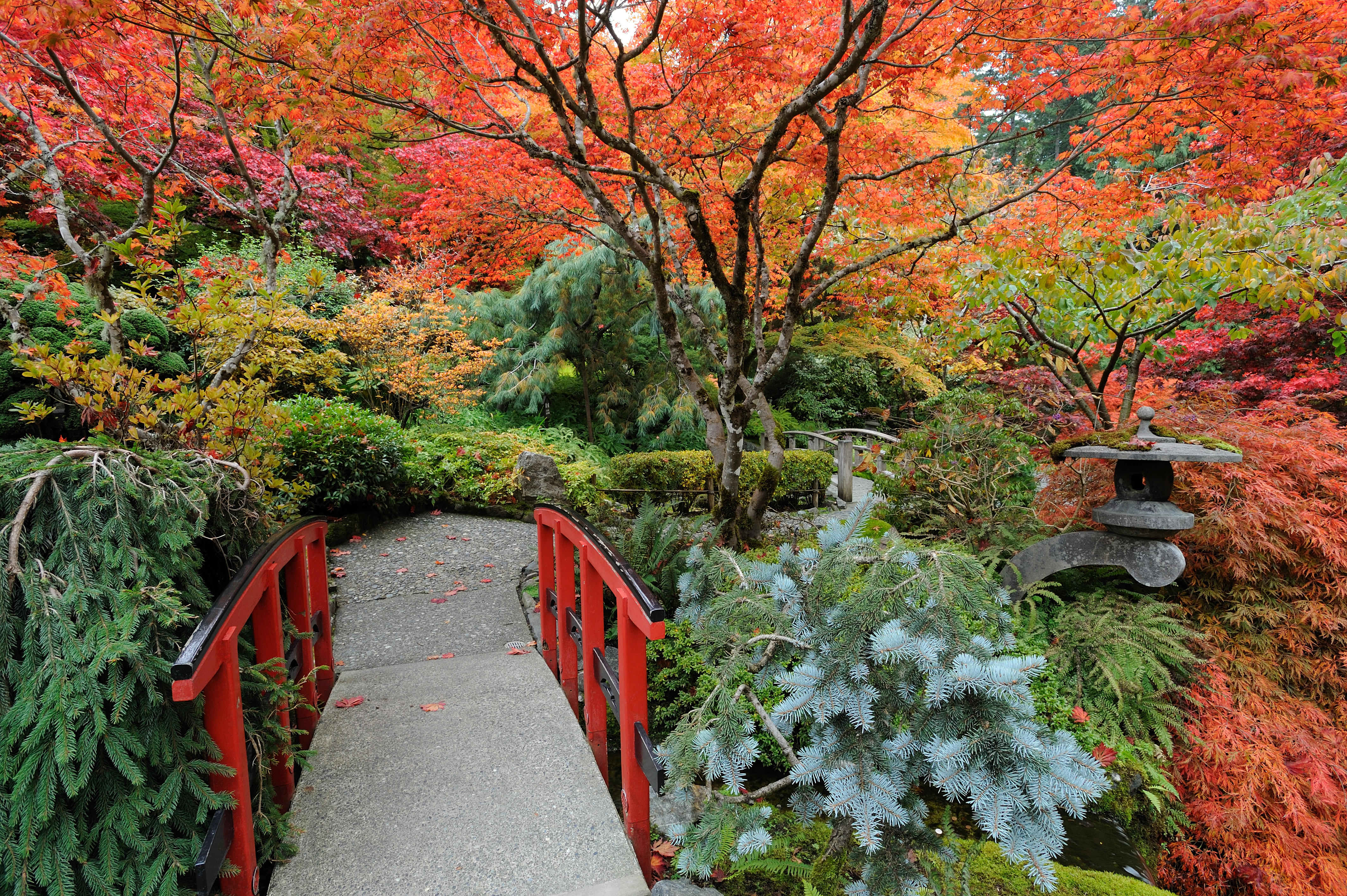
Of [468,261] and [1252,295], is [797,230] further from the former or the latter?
[468,261]

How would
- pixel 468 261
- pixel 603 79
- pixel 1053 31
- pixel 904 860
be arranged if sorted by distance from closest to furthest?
1. pixel 904 860
2. pixel 1053 31
3. pixel 603 79
4. pixel 468 261

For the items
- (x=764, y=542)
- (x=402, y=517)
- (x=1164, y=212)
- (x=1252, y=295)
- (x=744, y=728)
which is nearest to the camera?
(x=744, y=728)

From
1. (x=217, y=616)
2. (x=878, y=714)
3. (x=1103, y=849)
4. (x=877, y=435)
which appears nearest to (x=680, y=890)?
(x=878, y=714)

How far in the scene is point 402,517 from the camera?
23.3ft

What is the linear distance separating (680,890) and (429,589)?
4.00 metres

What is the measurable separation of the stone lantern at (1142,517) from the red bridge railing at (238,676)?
Answer: 409 centimetres

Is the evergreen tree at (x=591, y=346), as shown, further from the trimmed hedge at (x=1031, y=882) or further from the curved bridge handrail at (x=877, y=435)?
the trimmed hedge at (x=1031, y=882)

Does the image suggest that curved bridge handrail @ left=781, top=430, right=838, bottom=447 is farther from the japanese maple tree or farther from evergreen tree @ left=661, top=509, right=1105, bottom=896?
evergreen tree @ left=661, top=509, right=1105, bottom=896

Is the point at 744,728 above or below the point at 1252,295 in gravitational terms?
below

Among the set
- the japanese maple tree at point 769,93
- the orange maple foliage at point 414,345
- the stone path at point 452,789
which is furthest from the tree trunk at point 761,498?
the orange maple foliage at point 414,345

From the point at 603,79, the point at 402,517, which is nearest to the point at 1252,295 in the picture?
the point at 603,79

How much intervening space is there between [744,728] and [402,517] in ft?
20.6

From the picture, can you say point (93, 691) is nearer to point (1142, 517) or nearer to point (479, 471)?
point (1142, 517)

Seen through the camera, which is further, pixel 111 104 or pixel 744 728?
pixel 111 104
